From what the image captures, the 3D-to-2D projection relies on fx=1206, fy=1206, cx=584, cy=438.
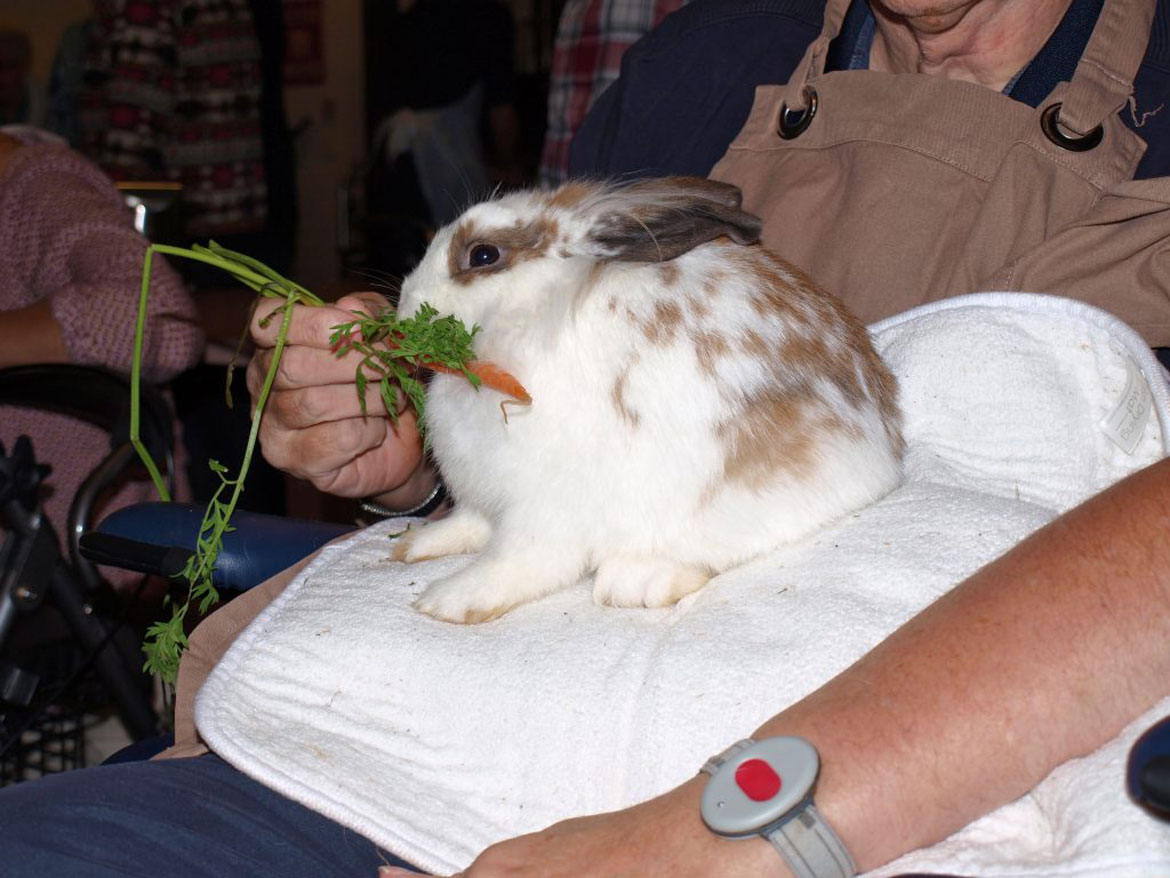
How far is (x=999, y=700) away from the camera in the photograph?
868mm

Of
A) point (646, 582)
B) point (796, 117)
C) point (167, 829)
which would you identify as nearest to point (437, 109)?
point (796, 117)

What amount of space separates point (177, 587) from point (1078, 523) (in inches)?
40.9

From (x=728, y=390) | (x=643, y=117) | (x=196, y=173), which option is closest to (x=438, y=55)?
(x=196, y=173)

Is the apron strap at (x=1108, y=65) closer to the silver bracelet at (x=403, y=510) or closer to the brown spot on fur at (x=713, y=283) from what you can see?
the brown spot on fur at (x=713, y=283)

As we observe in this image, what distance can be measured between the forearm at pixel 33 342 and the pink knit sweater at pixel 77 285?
0.02 m

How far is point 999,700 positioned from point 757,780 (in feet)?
0.61

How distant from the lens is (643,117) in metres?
1.69

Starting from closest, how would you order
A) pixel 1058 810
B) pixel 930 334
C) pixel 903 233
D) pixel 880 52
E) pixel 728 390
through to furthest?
pixel 1058 810
pixel 728 390
pixel 930 334
pixel 903 233
pixel 880 52

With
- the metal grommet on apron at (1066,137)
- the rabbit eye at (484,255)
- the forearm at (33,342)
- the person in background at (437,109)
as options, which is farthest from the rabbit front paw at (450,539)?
the person in background at (437,109)

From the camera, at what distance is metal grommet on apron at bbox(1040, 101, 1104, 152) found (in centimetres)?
126

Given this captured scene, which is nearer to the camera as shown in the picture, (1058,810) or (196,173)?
(1058,810)

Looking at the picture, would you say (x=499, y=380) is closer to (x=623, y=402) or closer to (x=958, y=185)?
(x=623, y=402)

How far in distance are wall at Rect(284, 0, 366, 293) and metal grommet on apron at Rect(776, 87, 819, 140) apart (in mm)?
5945

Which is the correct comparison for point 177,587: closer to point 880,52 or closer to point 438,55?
point 880,52
